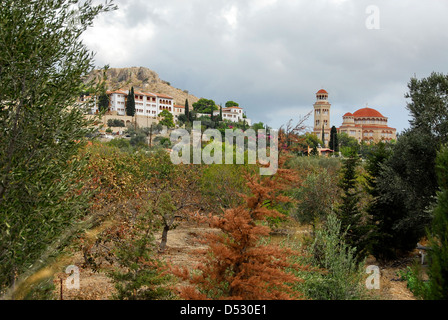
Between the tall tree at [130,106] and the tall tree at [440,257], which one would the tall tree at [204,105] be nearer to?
the tall tree at [130,106]

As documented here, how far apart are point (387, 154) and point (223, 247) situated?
697 inches

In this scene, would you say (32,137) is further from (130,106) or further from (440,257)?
(130,106)

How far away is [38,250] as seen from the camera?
692 centimetres

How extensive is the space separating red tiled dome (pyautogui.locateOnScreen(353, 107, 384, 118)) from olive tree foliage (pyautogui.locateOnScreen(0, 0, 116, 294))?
518 feet

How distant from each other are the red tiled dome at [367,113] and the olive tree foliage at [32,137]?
6222 inches

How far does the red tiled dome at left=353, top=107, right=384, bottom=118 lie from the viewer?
15300 centimetres

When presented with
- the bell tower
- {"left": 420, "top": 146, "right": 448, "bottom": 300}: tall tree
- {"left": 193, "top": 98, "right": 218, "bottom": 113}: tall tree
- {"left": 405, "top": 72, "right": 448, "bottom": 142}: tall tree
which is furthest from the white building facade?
{"left": 420, "top": 146, "right": 448, "bottom": 300}: tall tree

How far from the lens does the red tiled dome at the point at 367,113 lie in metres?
153

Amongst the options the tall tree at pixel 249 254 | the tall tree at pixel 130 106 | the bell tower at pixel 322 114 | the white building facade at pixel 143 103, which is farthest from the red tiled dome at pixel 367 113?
the tall tree at pixel 249 254

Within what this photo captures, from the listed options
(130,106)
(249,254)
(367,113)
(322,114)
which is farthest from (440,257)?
(367,113)

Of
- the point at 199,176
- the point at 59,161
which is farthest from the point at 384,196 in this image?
the point at 59,161

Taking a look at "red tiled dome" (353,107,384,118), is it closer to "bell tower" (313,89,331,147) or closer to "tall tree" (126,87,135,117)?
"bell tower" (313,89,331,147)

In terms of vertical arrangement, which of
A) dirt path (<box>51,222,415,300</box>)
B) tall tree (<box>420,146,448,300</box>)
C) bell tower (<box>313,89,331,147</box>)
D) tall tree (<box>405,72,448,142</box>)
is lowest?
dirt path (<box>51,222,415,300</box>)
